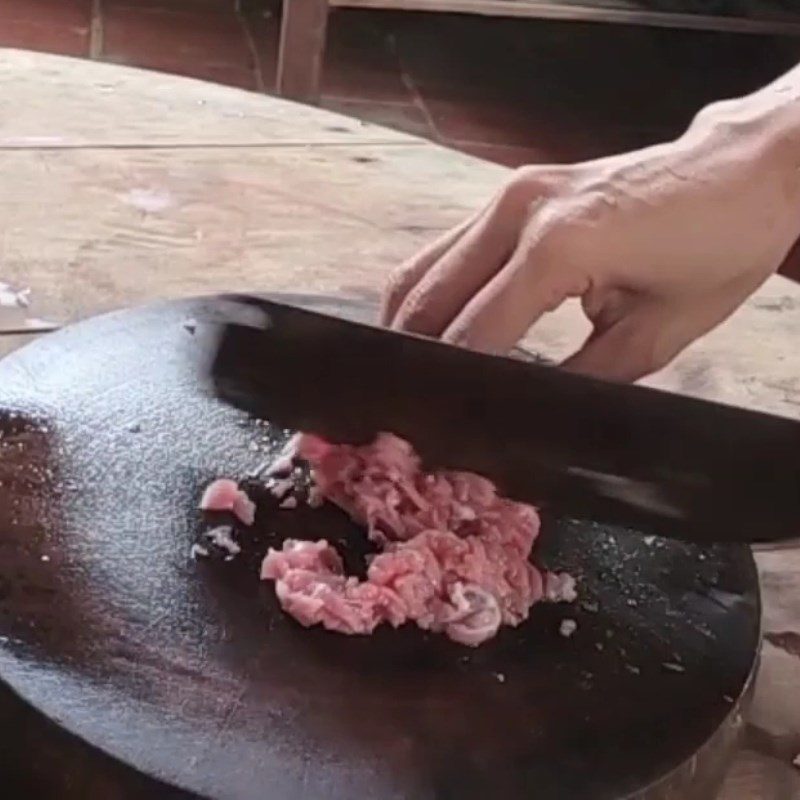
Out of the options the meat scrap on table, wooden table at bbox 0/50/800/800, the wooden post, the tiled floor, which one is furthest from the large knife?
the tiled floor

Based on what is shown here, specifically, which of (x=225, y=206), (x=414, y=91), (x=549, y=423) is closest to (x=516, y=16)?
(x=414, y=91)

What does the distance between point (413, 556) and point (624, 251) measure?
0.21m

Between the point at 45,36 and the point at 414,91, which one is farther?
the point at 414,91

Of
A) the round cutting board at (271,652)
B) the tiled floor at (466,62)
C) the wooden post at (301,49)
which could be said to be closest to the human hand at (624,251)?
the round cutting board at (271,652)

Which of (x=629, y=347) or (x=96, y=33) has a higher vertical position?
(x=629, y=347)

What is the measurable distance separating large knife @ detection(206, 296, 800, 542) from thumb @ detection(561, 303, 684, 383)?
118 mm

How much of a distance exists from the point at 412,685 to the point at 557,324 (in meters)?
0.47

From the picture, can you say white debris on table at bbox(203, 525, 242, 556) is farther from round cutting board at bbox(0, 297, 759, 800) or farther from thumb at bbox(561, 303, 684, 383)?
thumb at bbox(561, 303, 684, 383)

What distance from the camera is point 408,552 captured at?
2.54 feet

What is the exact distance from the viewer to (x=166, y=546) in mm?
778

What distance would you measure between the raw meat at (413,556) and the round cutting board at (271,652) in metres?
0.01

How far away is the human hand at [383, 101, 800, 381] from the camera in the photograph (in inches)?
33.6

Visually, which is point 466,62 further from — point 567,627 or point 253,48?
point 567,627

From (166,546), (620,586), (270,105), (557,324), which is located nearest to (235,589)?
(166,546)
